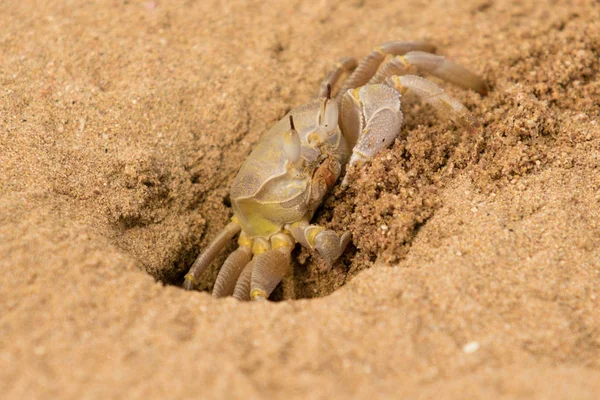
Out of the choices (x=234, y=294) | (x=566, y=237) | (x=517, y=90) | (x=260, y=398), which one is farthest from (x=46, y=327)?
(x=517, y=90)

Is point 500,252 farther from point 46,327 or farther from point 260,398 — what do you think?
point 46,327

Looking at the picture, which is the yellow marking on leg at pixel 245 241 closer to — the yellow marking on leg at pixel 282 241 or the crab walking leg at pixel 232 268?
the crab walking leg at pixel 232 268

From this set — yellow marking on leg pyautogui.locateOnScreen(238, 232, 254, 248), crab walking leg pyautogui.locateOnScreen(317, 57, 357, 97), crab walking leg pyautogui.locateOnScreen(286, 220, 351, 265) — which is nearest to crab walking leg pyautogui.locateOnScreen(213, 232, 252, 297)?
yellow marking on leg pyautogui.locateOnScreen(238, 232, 254, 248)

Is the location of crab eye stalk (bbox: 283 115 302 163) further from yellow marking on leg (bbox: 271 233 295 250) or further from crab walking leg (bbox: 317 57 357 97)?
crab walking leg (bbox: 317 57 357 97)

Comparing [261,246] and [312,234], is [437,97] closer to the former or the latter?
[312,234]

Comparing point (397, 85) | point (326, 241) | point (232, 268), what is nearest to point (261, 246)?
point (232, 268)

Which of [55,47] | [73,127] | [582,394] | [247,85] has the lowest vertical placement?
[582,394]
